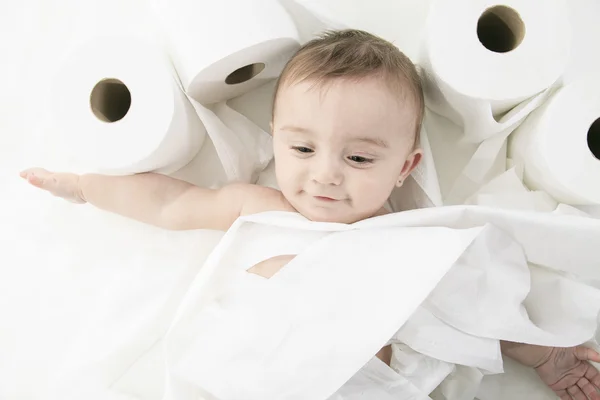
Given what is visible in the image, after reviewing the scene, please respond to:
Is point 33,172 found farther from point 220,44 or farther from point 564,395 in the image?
point 564,395

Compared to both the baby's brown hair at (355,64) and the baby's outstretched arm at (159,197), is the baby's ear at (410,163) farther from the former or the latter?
the baby's outstretched arm at (159,197)

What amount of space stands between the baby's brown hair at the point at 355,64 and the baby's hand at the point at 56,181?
1.31 feet

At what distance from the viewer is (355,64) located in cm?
81

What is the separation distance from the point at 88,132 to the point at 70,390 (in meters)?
0.47

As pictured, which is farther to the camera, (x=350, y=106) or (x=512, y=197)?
(x=512, y=197)

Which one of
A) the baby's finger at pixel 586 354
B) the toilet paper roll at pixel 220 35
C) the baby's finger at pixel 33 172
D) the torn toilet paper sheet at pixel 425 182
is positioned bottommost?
the baby's finger at pixel 586 354

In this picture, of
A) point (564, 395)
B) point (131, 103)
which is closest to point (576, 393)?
point (564, 395)

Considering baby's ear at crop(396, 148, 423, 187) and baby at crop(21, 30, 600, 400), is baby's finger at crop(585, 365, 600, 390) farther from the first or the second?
baby's ear at crop(396, 148, 423, 187)

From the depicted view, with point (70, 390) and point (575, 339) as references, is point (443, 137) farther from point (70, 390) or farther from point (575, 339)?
point (70, 390)

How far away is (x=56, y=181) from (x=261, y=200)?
0.35m

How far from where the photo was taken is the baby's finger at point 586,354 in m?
0.88

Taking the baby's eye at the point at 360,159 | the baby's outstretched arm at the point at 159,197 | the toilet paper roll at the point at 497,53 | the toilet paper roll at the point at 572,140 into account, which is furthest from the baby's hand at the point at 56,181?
the toilet paper roll at the point at 572,140

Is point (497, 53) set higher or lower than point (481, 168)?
higher

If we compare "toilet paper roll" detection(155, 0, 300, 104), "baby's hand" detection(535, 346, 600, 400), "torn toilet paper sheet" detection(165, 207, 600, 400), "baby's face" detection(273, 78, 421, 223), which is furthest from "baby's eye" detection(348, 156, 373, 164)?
"baby's hand" detection(535, 346, 600, 400)
